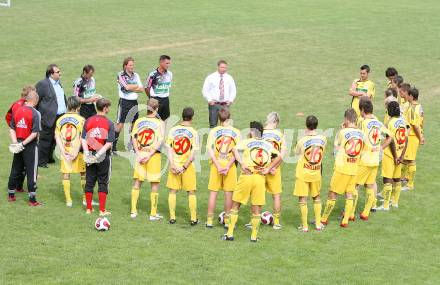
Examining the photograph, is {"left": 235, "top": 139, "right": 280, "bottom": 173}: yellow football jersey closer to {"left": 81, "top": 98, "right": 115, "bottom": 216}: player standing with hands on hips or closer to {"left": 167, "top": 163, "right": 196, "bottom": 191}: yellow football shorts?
{"left": 167, "top": 163, "right": 196, "bottom": 191}: yellow football shorts

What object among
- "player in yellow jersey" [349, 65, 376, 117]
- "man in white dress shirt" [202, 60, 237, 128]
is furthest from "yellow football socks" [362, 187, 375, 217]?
"man in white dress shirt" [202, 60, 237, 128]

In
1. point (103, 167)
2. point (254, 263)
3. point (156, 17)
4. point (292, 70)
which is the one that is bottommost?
point (254, 263)

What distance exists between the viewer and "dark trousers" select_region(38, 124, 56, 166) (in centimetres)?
1797

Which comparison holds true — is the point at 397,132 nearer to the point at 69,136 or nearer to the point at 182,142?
the point at 182,142

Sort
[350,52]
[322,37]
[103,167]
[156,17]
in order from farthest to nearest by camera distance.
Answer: [156,17], [322,37], [350,52], [103,167]

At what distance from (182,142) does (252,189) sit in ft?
5.52

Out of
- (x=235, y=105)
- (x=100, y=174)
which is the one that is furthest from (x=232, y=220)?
(x=235, y=105)

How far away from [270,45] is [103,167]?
1965cm

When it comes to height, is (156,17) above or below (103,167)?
above

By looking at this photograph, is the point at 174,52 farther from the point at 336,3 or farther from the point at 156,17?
the point at 336,3

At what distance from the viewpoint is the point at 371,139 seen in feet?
49.7

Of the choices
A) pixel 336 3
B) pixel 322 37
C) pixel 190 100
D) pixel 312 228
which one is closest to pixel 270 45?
pixel 322 37

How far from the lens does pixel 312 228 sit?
14.8 meters

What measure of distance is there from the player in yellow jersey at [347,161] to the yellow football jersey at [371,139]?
472mm
